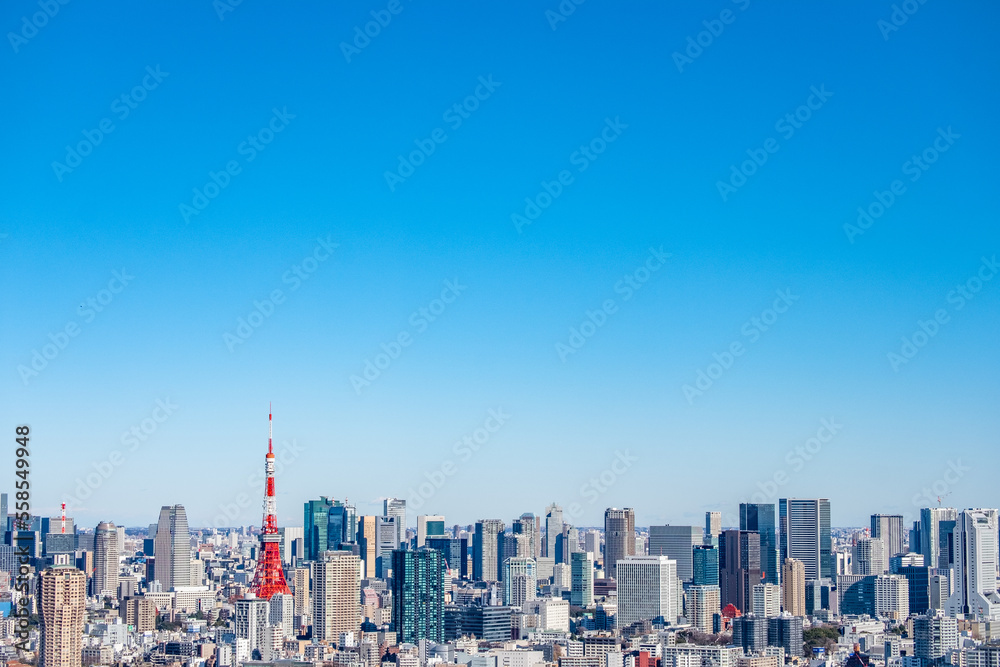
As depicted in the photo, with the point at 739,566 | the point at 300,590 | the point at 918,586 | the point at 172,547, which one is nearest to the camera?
the point at 918,586

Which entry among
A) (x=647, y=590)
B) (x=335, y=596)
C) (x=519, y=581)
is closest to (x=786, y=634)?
(x=647, y=590)

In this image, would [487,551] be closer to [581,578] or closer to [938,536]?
[581,578]

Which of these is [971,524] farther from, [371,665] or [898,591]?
[371,665]

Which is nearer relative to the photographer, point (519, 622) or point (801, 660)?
point (801, 660)

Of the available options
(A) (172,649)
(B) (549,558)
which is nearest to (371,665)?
(A) (172,649)

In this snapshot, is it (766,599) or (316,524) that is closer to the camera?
(766,599)

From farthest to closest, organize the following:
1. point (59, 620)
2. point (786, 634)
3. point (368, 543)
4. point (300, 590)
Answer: point (368, 543)
point (300, 590)
point (786, 634)
point (59, 620)

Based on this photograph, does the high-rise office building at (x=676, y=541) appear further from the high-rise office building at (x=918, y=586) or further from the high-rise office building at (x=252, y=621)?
the high-rise office building at (x=252, y=621)
